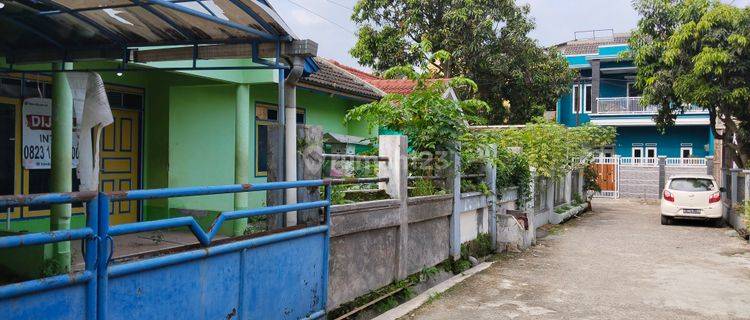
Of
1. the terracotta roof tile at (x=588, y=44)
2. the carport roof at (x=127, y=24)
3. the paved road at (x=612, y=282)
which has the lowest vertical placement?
the paved road at (x=612, y=282)

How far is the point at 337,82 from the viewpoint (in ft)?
42.3

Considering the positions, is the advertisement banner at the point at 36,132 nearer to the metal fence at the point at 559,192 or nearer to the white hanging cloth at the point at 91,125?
the white hanging cloth at the point at 91,125

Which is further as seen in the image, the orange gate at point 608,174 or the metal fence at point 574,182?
the orange gate at point 608,174

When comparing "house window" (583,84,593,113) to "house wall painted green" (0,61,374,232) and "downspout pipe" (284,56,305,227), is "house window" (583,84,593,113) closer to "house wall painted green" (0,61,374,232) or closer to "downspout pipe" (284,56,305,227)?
"house wall painted green" (0,61,374,232)

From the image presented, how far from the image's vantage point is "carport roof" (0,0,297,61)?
4.84 meters

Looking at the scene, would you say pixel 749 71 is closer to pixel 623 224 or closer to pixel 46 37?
pixel 623 224

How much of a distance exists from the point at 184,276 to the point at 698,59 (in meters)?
16.5

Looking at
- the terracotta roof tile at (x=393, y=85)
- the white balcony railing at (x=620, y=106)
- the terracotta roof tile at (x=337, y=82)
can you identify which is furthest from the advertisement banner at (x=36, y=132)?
the white balcony railing at (x=620, y=106)

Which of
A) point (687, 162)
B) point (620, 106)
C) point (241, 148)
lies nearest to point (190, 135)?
point (241, 148)

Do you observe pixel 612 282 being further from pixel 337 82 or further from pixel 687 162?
pixel 687 162

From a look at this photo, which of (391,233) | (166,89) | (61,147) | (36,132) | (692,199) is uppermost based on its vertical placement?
(166,89)

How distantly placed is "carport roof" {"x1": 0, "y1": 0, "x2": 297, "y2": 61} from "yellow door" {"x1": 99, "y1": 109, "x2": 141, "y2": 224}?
10.5ft

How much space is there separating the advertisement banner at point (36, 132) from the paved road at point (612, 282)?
5.42 m

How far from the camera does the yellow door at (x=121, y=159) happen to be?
9.30m
